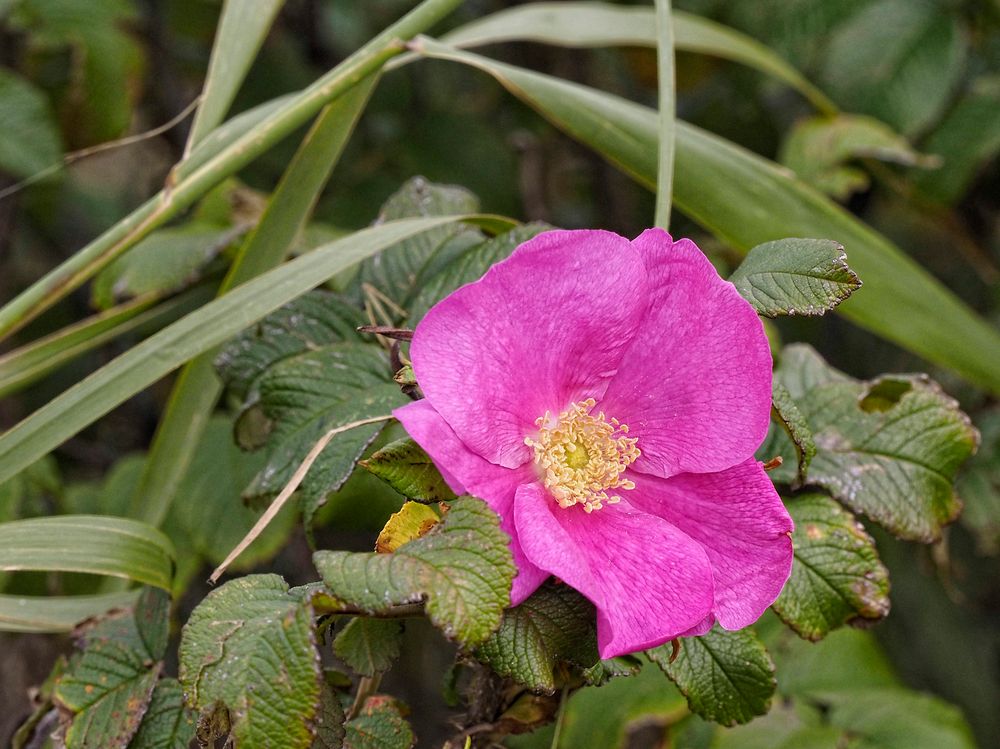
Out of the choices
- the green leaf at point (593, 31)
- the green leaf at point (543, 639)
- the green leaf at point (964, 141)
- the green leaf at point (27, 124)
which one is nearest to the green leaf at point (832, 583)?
the green leaf at point (543, 639)

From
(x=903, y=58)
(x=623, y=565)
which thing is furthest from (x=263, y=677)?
(x=903, y=58)

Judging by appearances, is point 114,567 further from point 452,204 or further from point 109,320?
point 452,204

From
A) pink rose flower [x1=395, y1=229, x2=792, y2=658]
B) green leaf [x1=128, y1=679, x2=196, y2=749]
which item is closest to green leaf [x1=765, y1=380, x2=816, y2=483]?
pink rose flower [x1=395, y1=229, x2=792, y2=658]

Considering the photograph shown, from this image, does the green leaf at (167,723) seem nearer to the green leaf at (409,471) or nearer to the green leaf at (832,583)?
the green leaf at (409,471)

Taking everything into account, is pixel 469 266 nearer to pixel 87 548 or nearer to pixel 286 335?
pixel 286 335

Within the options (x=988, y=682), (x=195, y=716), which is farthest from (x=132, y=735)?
(x=988, y=682)

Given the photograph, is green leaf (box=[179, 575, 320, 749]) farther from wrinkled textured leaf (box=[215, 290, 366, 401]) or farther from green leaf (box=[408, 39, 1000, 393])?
green leaf (box=[408, 39, 1000, 393])
